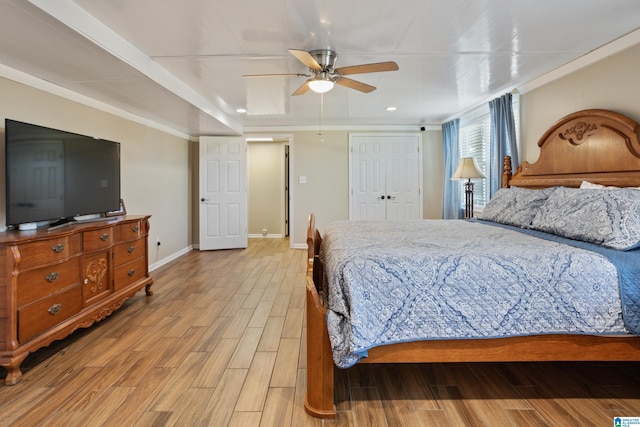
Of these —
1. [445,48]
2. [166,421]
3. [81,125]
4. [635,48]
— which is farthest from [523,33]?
[81,125]

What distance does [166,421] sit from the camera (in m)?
1.60

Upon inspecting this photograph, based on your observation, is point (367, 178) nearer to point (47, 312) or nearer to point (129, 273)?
point (129, 273)

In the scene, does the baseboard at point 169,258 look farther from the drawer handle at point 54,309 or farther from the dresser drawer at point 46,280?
the drawer handle at point 54,309

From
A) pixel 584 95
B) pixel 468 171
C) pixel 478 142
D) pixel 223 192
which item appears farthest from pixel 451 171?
pixel 223 192

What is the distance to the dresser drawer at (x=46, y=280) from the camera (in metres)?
2.02

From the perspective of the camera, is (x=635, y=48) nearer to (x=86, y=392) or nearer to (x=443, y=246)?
(x=443, y=246)

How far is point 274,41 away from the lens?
8.52ft

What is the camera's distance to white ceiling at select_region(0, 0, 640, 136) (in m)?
2.10

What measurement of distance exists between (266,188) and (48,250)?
5.46 meters

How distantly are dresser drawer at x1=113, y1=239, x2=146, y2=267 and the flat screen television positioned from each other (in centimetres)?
40

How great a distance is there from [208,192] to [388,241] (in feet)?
14.7

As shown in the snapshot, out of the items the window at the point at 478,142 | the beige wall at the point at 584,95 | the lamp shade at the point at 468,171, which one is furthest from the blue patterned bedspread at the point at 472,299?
the window at the point at 478,142

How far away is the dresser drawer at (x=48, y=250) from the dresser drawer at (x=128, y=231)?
0.52 meters

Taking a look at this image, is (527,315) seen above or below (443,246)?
below
